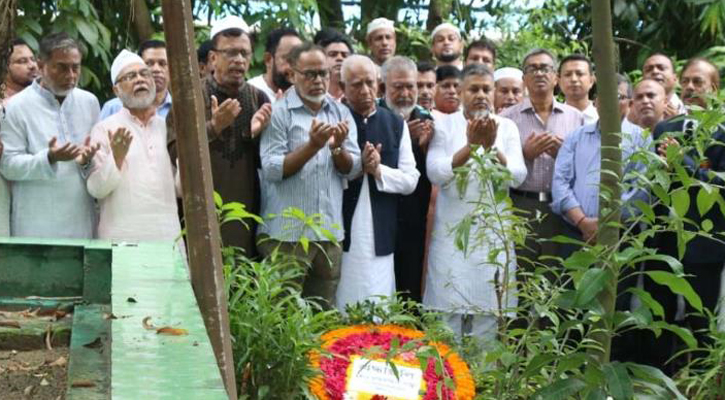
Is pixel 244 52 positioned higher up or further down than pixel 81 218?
higher up

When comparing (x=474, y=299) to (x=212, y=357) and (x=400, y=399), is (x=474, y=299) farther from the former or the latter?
(x=212, y=357)

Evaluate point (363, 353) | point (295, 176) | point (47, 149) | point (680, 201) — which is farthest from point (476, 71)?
point (680, 201)

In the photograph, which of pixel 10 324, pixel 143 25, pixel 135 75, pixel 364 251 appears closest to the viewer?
pixel 10 324

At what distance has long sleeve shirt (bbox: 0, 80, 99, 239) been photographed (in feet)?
20.0

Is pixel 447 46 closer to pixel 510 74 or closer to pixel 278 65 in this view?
pixel 510 74

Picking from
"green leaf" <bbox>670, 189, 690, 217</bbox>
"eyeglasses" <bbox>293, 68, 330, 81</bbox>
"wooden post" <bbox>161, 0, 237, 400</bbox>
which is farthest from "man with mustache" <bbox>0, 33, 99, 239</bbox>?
"green leaf" <bbox>670, 189, 690, 217</bbox>

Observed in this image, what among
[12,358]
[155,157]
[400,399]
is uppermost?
[155,157]

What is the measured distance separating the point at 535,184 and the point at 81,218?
252 centimetres

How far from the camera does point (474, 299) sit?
689cm

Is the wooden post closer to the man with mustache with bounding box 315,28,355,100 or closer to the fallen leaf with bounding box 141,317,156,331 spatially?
the fallen leaf with bounding box 141,317,156,331

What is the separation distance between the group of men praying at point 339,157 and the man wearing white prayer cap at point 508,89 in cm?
35

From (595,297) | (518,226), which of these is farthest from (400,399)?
(595,297)

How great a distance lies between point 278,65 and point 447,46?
1729mm

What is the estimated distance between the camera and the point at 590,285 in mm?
3160
